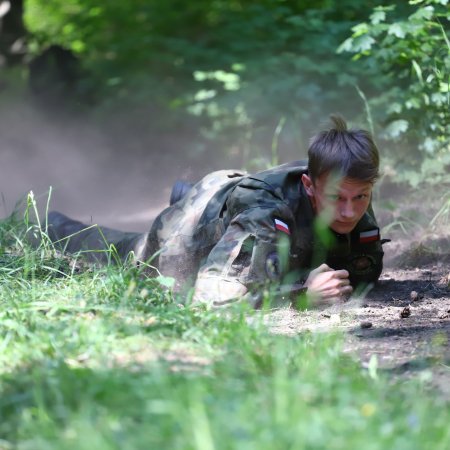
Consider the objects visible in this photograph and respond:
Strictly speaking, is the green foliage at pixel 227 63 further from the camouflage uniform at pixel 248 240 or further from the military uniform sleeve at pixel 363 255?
the military uniform sleeve at pixel 363 255

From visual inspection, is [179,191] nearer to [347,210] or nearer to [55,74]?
[347,210]

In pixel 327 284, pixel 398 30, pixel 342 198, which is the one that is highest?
pixel 398 30

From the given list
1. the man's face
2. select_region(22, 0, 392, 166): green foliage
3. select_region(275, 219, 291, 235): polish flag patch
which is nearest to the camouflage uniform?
select_region(275, 219, 291, 235): polish flag patch

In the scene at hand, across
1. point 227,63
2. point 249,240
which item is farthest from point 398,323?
point 227,63

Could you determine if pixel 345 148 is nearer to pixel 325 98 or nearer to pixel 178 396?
pixel 178 396

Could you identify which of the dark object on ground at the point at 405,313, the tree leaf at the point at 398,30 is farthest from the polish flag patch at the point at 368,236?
the tree leaf at the point at 398,30

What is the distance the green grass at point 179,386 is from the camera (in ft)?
6.74

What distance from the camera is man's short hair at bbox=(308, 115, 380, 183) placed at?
4.18 metres

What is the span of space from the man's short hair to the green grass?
1134 mm

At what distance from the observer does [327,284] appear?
4.11 m

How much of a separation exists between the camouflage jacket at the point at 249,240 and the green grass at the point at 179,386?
0.56 m

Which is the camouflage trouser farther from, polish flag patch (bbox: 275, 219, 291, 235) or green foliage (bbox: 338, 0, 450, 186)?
green foliage (bbox: 338, 0, 450, 186)

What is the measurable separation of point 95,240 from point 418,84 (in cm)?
261

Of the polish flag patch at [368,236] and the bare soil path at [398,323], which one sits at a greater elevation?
the polish flag patch at [368,236]
